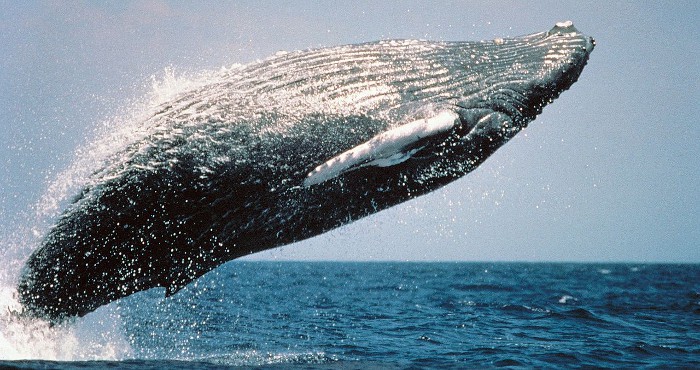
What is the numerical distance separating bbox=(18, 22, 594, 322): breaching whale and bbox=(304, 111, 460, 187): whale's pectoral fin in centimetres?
1

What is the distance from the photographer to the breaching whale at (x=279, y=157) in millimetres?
5105

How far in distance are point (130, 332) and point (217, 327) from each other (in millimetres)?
1613

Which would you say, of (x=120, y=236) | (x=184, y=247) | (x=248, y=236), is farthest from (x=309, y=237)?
(x=120, y=236)

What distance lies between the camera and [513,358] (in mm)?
9320

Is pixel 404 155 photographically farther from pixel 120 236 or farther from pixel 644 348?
pixel 644 348

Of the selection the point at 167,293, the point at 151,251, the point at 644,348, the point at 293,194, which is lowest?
the point at 644,348

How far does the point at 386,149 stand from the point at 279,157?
861 mm

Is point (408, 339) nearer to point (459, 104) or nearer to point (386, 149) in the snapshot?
point (459, 104)

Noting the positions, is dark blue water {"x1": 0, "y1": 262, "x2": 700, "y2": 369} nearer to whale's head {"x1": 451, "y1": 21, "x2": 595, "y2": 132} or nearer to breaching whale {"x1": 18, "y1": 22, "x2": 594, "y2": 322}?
breaching whale {"x1": 18, "y1": 22, "x2": 594, "y2": 322}

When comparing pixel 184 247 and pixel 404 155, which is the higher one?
pixel 404 155

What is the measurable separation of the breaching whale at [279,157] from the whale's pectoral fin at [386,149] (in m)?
Result: 0.01

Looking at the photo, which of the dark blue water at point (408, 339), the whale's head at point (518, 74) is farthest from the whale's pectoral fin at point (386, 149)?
the dark blue water at point (408, 339)

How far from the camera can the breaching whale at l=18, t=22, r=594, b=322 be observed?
5.11m

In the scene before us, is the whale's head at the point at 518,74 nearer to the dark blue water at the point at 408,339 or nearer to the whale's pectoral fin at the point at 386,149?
the whale's pectoral fin at the point at 386,149
